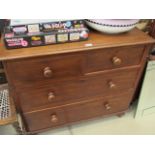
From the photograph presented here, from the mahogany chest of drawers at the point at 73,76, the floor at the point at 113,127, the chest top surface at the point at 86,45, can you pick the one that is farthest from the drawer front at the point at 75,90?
the floor at the point at 113,127

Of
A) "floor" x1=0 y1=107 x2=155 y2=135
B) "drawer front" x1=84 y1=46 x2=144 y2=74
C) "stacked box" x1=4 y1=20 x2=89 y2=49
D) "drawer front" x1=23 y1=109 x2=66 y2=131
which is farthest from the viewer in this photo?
"floor" x1=0 y1=107 x2=155 y2=135

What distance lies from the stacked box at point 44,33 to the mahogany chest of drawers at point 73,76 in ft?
0.10

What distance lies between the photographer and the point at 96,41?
3.07 feet

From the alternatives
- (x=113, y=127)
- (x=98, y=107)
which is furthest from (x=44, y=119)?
(x=113, y=127)

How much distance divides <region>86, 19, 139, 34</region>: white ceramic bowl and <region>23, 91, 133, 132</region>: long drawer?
50 cm

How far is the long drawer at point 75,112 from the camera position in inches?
45.6

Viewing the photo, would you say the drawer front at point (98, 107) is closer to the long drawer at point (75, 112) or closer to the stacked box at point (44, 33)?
the long drawer at point (75, 112)

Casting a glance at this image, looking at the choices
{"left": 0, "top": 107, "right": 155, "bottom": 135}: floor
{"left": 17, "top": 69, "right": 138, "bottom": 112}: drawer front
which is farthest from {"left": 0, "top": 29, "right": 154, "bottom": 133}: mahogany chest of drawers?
{"left": 0, "top": 107, "right": 155, "bottom": 135}: floor

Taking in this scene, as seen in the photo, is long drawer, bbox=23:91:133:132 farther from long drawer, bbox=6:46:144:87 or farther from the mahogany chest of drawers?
long drawer, bbox=6:46:144:87

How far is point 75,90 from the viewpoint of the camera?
3.57ft

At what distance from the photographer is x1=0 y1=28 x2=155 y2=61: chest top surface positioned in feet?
2.68

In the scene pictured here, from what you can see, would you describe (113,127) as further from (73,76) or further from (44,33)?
(44,33)
